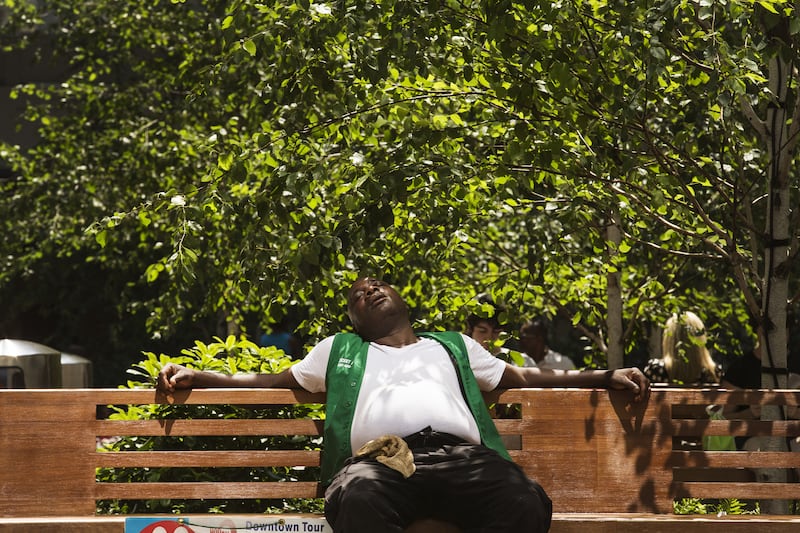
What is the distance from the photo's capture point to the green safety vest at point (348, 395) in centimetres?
473

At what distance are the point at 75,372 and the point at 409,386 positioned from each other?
8275 millimetres

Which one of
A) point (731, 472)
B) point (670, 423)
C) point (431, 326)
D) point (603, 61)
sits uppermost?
point (603, 61)

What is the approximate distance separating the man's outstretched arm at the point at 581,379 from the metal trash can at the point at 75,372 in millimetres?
7739

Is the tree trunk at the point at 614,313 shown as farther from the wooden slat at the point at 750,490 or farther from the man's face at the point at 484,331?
the wooden slat at the point at 750,490

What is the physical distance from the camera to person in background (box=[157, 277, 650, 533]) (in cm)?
439

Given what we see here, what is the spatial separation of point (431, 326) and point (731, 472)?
2041mm

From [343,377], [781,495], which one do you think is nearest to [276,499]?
[343,377]

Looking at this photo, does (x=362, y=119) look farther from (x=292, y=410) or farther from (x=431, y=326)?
(x=292, y=410)

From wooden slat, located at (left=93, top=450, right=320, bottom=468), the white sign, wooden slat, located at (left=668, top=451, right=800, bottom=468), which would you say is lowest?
the white sign

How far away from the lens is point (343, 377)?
190 inches

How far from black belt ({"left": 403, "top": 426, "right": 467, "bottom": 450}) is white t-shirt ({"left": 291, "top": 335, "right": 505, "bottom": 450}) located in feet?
0.08

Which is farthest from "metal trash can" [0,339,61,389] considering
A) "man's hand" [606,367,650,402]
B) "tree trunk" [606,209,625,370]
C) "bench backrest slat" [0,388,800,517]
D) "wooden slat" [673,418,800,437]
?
"wooden slat" [673,418,800,437]

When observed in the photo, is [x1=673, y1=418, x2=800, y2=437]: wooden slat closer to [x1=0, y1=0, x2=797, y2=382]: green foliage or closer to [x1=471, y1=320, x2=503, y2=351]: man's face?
[x1=0, y1=0, x2=797, y2=382]: green foliage

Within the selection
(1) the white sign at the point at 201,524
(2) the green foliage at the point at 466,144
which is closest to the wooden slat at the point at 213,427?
(1) the white sign at the point at 201,524
